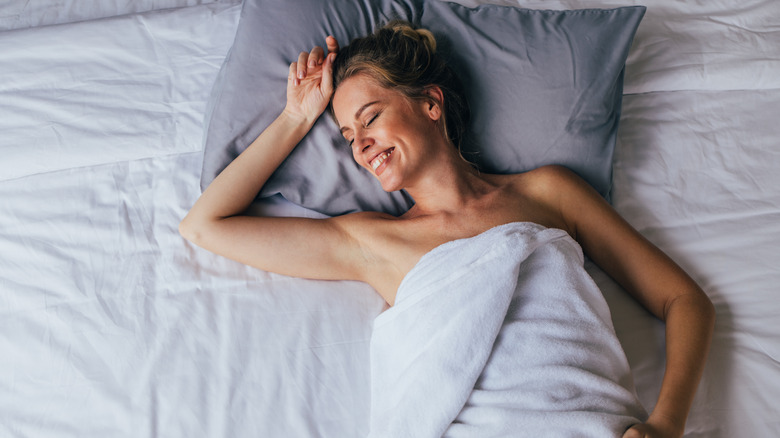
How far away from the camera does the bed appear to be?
1276 mm

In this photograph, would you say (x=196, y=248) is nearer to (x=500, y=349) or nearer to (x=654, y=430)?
(x=500, y=349)

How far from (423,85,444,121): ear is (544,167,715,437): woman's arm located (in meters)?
0.31

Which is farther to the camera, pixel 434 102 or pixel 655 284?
pixel 434 102

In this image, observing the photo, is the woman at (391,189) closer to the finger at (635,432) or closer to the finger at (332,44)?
the finger at (332,44)

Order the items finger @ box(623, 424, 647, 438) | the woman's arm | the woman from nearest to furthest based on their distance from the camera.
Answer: finger @ box(623, 424, 647, 438) < the woman's arm < the woman

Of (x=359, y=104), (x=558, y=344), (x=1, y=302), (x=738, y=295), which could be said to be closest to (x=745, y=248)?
(x=738, y=295)

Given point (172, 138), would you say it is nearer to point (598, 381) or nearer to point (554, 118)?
point (554, 118)

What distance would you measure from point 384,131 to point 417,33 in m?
0.32

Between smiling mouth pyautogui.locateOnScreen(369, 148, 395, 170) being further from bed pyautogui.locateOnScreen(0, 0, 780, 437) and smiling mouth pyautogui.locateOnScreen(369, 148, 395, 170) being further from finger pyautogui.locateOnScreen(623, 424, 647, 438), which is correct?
finger pyautogui.locateOnScreen(623, 424, 647, 438)

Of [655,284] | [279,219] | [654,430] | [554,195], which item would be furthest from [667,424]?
[279,219]

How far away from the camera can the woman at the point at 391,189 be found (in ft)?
4.65

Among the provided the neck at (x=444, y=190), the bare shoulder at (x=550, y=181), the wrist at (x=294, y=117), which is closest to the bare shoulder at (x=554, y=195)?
the bare shoulder at (x=550, y=181)

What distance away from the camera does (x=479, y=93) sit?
1.62 m

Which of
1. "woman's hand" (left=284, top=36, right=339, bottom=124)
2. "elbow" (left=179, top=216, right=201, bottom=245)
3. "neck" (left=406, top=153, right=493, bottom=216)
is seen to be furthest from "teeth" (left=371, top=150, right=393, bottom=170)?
"elbow" (left=179, top=216, right=201, bottom=245)
